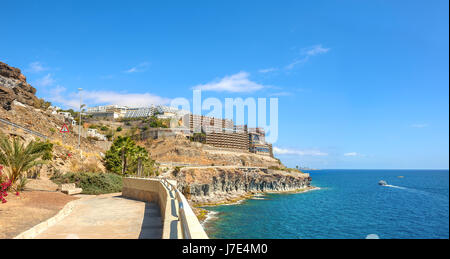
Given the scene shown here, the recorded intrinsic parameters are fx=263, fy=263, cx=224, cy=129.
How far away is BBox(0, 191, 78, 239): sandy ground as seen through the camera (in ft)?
28.1

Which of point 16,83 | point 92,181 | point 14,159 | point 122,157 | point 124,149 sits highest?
point 16,83

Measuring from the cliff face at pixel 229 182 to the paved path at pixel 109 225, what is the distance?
4577 centimetres

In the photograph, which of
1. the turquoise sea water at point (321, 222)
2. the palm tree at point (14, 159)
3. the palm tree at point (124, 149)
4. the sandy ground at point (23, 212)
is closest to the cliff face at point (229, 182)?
the turquoise sea water at point (321, 222)

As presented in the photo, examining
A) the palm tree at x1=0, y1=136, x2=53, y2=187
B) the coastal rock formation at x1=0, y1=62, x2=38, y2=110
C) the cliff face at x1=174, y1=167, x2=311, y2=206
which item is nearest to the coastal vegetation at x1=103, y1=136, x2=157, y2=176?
the cliff face at x1=174, y1=167, x2=311, y2=206

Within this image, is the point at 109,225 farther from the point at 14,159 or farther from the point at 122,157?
the point at 122,157

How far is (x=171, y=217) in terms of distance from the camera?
679 cm

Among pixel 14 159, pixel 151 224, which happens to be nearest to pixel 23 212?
pixel 151 224

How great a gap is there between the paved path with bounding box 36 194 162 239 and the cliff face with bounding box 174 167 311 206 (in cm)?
4577

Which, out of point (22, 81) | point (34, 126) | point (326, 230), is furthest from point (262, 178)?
point (22, 81)

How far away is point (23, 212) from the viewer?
35.8 ft

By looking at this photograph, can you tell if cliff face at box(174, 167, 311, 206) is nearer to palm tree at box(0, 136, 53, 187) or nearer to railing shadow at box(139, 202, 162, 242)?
palm tree at box(0, 136, 53, 187)

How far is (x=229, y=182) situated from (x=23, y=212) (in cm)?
6391
